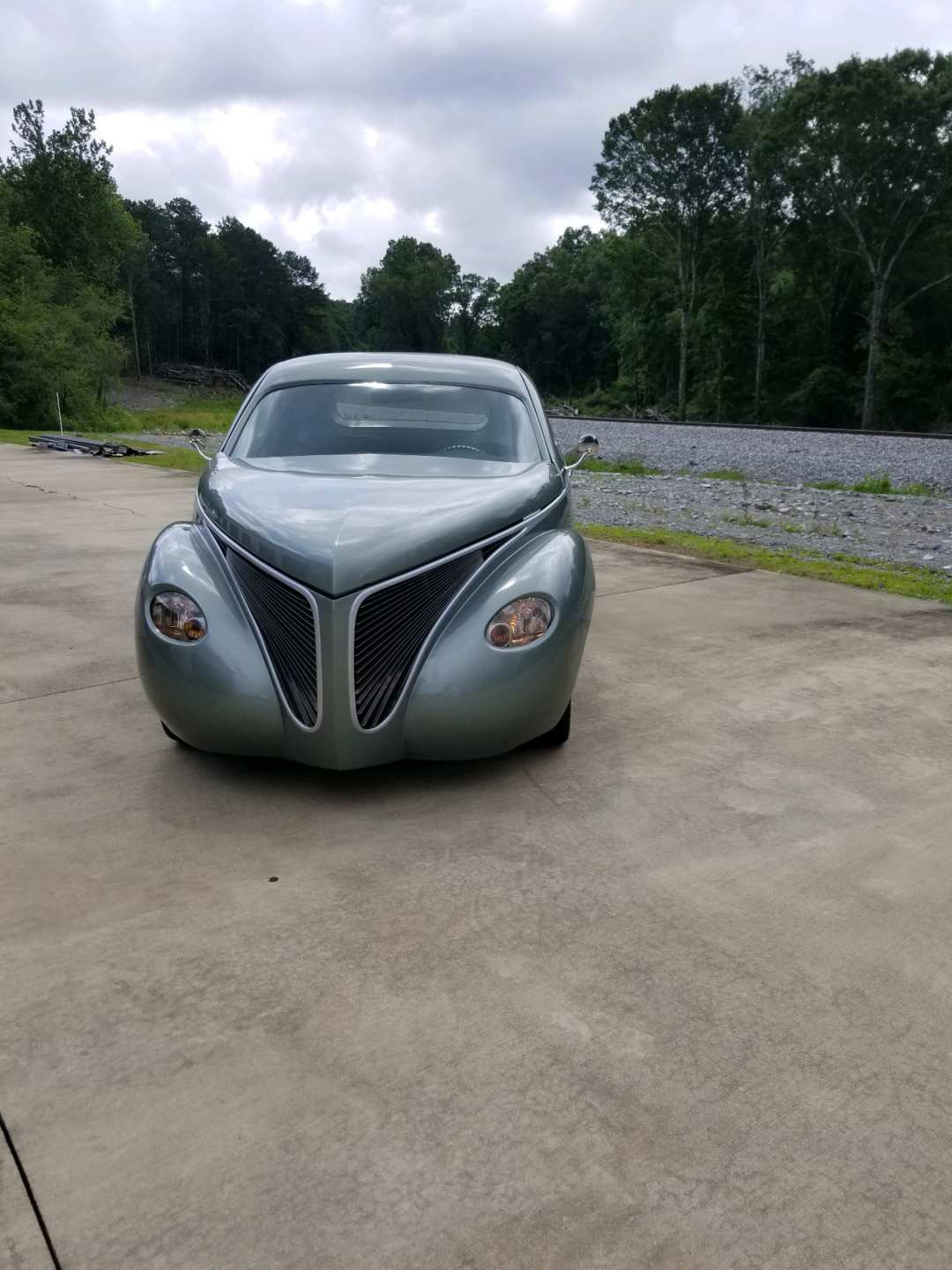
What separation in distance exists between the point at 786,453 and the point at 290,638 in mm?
16407

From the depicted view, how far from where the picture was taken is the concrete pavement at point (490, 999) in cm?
184

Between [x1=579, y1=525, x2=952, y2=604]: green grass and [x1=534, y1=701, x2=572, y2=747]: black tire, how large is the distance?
13.0 feet

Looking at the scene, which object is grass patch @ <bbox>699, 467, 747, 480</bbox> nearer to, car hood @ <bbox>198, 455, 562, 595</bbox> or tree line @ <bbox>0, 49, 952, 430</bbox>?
car hood @ <bbox>198, 455, 562, 595</bbox>

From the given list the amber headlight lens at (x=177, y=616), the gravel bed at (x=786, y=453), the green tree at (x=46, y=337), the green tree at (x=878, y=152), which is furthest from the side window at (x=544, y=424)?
the green tree at (x=878, y=152)

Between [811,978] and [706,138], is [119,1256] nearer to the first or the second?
[811,978]

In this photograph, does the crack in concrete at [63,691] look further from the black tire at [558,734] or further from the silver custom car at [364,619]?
the black tire at [558,734]

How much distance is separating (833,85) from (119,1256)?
46.4 meters

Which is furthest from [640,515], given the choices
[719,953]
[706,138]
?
[706,138]

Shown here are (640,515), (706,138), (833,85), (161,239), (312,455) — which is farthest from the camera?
(161,239)

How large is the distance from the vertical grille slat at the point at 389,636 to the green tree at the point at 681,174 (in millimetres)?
50890

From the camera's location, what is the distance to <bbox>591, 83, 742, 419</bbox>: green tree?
158ft

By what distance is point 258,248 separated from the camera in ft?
362

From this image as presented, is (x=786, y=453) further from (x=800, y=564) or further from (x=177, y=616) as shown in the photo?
(x=177, y=616)

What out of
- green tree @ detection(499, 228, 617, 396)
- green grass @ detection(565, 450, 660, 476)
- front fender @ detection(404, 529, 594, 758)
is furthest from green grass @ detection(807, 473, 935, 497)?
green tree @ detection(499, 228, 617, 396)
